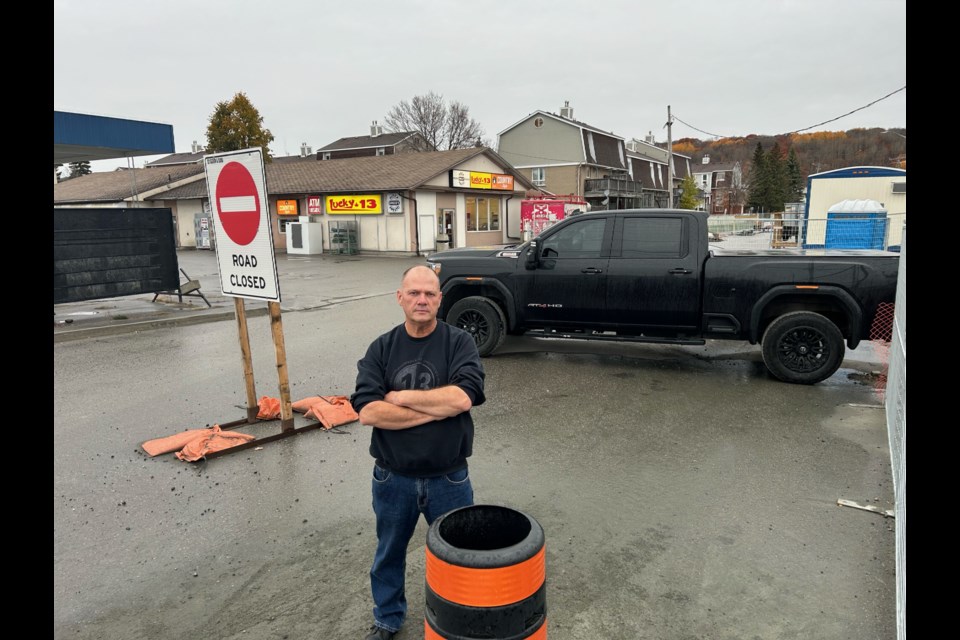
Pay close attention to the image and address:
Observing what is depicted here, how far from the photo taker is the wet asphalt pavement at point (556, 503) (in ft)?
10.3

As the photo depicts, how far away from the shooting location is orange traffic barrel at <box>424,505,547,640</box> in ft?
6.75

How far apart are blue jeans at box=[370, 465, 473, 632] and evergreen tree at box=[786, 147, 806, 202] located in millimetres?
89922

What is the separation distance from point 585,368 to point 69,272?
975cm

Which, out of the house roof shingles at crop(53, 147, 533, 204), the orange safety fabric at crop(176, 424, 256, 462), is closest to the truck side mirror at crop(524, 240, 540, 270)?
the orange safety fabric at crop(176, 424, 256, 462)

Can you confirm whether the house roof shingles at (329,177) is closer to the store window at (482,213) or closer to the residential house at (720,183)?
the store window at (482,213)

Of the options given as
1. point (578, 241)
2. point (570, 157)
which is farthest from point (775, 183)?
point (578, 241)

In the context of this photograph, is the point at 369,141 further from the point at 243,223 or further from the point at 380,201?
the point at 243,223

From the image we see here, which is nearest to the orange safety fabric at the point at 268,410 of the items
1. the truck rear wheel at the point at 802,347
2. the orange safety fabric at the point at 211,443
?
the orange safety fabric at the point at 211,443

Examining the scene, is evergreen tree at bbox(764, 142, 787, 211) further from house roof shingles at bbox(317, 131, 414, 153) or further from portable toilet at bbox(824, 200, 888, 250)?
portable toilet at bbox(824, 200, 888, 250)

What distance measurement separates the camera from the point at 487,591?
2.06 meters

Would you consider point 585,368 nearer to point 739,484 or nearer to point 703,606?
point 739,484

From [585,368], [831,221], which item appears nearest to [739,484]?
[585,368]

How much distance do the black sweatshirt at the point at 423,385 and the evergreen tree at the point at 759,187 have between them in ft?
278
